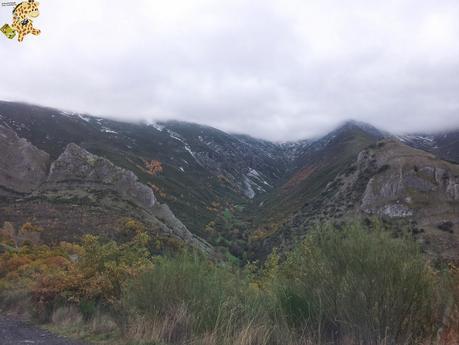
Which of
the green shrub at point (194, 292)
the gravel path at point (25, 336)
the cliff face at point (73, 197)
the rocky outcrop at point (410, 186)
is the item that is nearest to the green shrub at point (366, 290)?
the green shrub at point (194, 292)

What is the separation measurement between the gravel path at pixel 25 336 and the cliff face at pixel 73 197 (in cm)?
4257

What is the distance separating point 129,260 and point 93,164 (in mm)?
84255

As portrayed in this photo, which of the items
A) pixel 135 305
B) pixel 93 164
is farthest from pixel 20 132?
pixel 135 305

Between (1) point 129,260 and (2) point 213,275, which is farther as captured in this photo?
(1) point 129,260

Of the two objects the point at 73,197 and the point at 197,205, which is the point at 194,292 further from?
the point at 197,205

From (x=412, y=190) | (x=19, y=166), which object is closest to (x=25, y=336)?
(x=412, y=190)

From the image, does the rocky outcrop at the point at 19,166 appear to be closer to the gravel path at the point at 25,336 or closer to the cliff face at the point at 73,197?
the cliff face at the point at 73,197

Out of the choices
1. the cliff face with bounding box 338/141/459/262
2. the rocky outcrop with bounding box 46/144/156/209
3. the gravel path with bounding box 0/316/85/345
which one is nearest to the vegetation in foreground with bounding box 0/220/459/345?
the gravel path with bounding box 0/316/85/345

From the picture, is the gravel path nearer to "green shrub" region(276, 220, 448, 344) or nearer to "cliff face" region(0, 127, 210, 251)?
"green shrub" region(276, 220, 448, 344)

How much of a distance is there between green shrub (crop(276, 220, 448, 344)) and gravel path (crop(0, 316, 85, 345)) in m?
6.13

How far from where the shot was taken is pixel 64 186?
87062mm

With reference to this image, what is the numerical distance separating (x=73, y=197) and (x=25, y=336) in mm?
70468

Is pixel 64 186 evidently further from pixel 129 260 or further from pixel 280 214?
pixel 129 260

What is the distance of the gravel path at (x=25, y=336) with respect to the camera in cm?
1064
